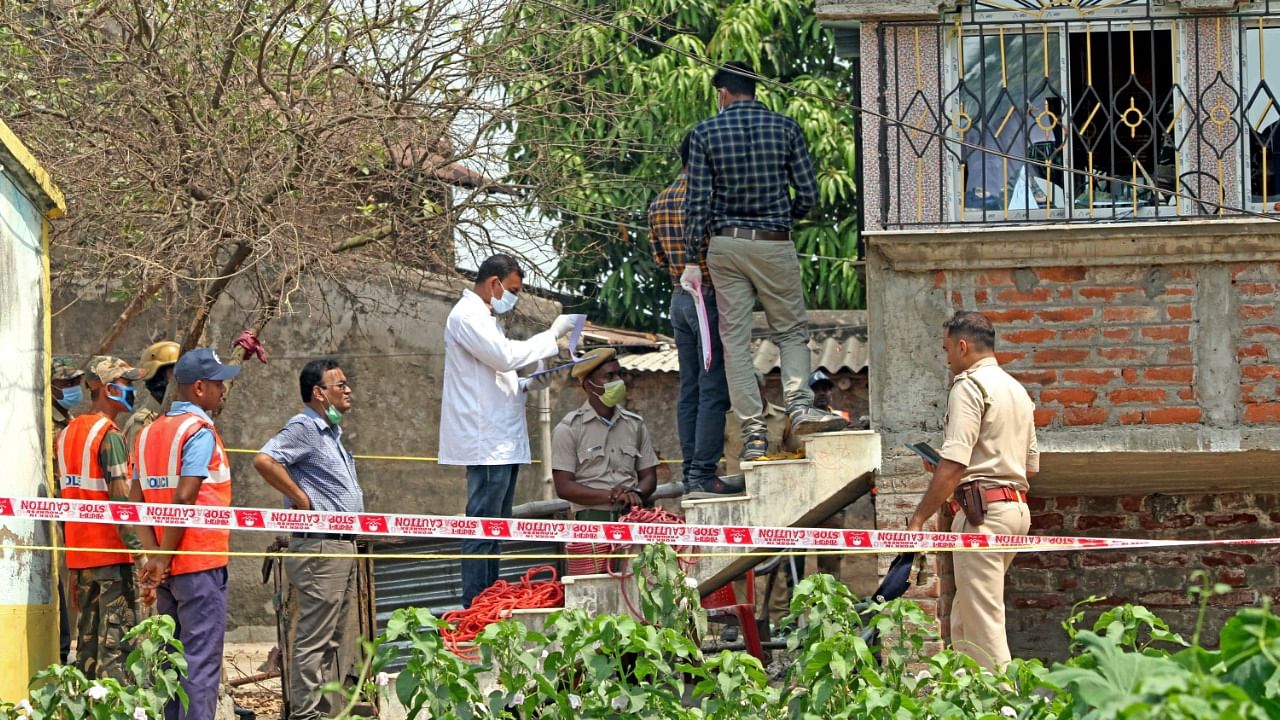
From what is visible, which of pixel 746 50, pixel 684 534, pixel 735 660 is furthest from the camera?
pixel 746 50

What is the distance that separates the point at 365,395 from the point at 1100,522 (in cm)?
614

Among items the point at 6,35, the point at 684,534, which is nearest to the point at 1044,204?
the point at 684,534

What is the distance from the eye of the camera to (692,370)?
883 cm

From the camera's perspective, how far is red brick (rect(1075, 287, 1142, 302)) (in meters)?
7.89

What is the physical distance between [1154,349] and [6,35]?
6.29 m

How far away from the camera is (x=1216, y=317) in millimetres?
7844

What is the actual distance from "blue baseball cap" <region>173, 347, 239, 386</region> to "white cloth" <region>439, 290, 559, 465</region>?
3.97ft

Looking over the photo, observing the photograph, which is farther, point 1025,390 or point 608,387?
point 608,387

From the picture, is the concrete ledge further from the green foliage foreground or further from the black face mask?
the black face mask

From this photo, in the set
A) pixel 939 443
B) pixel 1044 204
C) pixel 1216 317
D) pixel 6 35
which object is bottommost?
pixel 939 443

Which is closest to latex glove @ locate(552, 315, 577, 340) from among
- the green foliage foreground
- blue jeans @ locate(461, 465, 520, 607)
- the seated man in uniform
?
the seated man in uniform

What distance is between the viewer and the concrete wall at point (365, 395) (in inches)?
515

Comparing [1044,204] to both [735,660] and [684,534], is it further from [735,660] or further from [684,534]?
[735,660]

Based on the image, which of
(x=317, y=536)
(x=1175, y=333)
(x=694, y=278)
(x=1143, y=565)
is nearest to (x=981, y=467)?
(x=1175, y=333)
